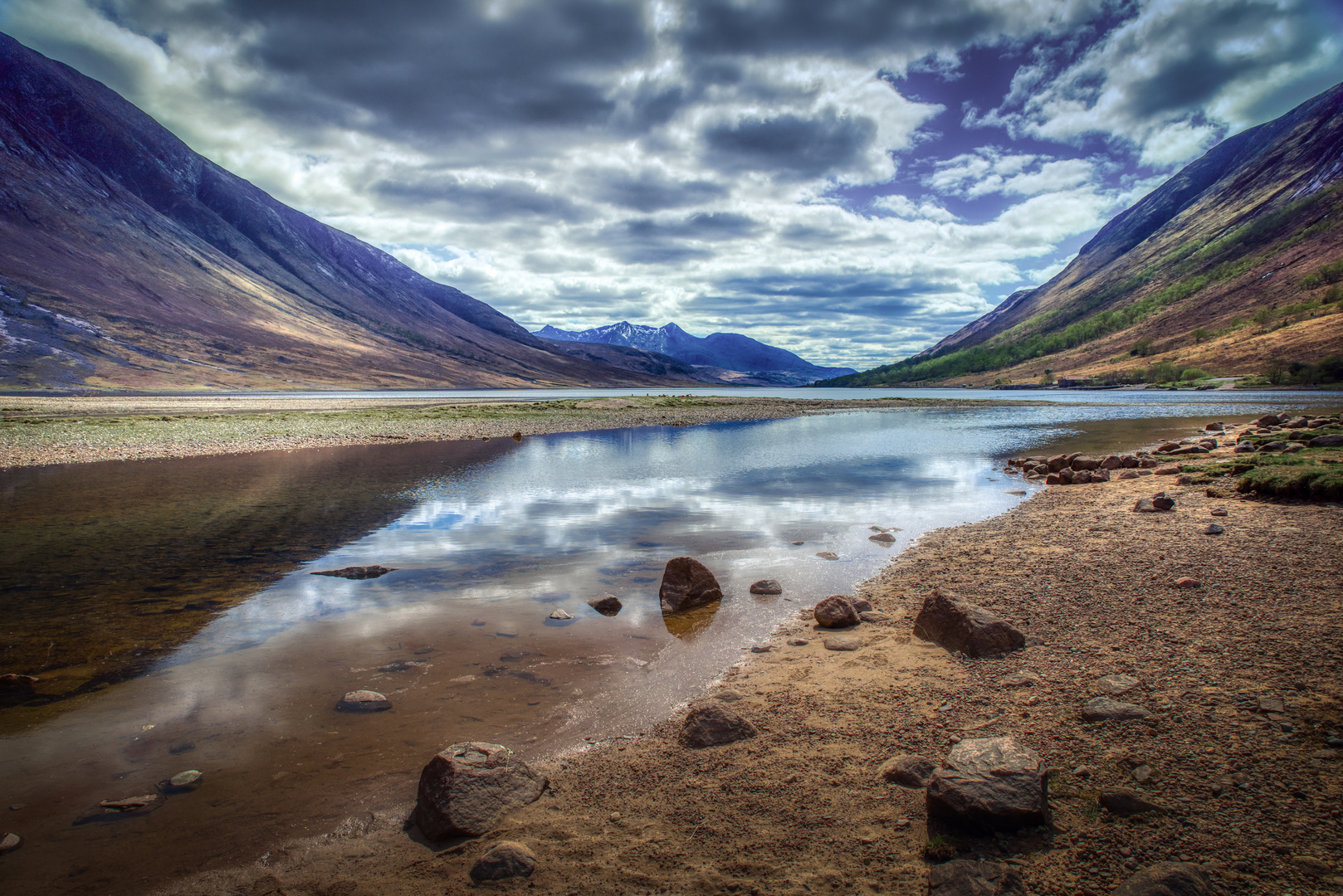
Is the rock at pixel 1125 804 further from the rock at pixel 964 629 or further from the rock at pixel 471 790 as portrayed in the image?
the rock at pixel 471 790

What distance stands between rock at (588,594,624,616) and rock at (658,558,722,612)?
3.31ft

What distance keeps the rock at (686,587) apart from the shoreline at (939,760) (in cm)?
242

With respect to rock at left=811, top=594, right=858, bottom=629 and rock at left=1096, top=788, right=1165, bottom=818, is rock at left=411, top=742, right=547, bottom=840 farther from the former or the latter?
rock at left=811, top=594, right=858, bottom=629

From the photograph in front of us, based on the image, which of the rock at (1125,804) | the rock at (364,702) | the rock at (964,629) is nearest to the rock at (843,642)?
the rock at (964,629)

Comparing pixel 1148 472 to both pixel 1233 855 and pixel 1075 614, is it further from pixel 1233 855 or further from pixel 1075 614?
pixel 1233 855

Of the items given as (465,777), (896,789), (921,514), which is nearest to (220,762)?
(465,777)

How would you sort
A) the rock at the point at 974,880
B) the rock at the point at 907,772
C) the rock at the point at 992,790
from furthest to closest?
the rock at the point at 907,772, the rock at the point at 992,790, the rock at the point at 974,880

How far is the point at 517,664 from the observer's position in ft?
34.7

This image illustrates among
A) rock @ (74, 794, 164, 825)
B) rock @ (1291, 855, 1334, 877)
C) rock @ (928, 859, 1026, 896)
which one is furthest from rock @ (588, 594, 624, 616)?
rock @ (1291, 855, 1334, 877)

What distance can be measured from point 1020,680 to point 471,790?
7430 mm

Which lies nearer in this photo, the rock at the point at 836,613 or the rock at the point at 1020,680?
the rock at the point at 1020,680

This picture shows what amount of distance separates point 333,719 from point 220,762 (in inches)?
53.4

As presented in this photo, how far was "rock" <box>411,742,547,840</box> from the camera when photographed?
6.26m

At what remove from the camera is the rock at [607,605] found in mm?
13299
